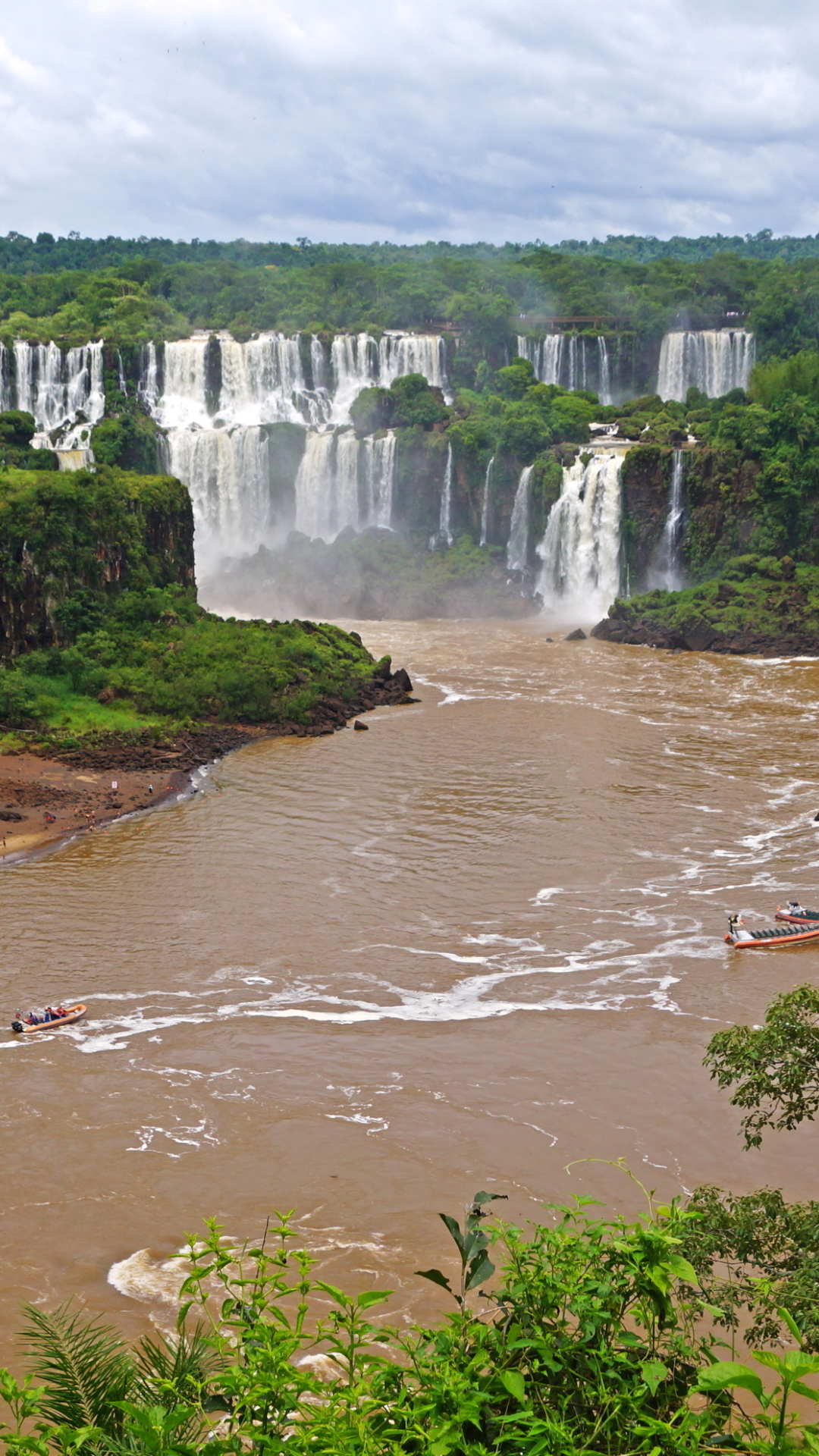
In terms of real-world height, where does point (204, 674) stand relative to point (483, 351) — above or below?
below

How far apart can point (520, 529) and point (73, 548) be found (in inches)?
1019

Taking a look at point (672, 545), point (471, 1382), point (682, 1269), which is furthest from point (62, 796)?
point (672, 545)

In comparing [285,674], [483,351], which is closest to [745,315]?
[483,351]

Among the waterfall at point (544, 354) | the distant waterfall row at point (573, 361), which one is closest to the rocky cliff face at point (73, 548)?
the waterfall at point (544, 354)

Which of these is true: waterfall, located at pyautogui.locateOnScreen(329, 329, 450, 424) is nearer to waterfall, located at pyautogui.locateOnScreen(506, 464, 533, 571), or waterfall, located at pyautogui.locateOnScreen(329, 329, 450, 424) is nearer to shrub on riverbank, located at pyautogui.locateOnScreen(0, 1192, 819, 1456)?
waterfall, located at pyautogui.locateOnScreen(506, 464, 533, 571)

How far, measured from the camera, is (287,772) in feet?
110

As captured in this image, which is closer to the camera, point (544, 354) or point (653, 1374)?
point (653, 1374)

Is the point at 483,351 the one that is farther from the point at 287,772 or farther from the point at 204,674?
the point at 287,772

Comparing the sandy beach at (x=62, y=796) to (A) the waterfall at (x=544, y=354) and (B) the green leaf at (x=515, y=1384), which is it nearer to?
(B) the green leaf at (x=515, y=1384)

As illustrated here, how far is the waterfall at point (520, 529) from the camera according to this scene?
5894cm

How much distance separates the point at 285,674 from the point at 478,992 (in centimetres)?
1950

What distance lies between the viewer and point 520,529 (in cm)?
5956

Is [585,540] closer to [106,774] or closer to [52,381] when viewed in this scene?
[106,774]

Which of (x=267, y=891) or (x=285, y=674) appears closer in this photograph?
(x=267, y=891)
